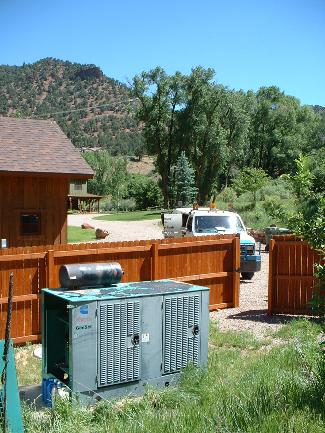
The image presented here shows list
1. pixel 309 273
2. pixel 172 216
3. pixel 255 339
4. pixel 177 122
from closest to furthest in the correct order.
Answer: pixel 255 339 → pixel 309 273 → pixel 172 216 → pixel 177 122

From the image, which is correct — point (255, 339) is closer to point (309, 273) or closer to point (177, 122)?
point (309, 273)

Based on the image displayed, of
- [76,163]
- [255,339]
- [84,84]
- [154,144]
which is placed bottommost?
[255,339]

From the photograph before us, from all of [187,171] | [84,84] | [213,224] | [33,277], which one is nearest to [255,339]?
[33,277]

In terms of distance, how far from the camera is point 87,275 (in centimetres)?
712

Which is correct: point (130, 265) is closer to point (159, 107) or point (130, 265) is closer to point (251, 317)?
point (251, 317)

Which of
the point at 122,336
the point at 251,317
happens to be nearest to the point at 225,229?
the point at 251,317

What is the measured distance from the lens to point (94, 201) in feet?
246

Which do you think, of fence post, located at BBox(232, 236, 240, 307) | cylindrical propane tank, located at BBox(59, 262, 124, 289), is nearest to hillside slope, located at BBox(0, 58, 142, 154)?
fence post, located at BBox(232, 236, 240, 307)

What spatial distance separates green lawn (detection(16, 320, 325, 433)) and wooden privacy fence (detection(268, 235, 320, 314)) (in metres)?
4.23

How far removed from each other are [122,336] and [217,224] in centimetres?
1005

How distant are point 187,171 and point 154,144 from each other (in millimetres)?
6785

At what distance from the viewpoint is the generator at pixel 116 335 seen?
6.54 m

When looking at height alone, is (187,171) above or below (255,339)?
above

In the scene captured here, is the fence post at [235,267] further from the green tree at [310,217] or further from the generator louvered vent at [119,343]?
the green tree at [310,217]
